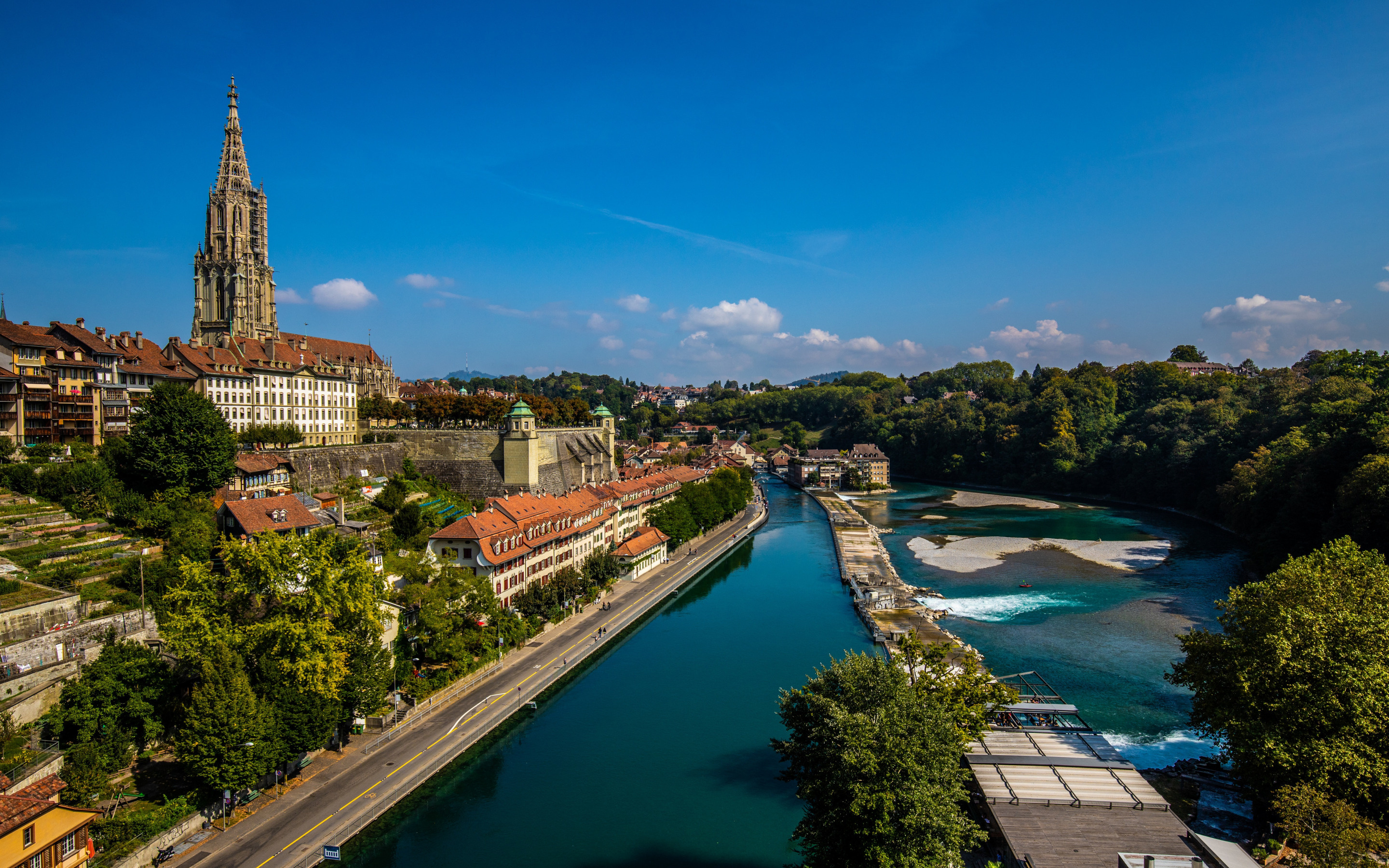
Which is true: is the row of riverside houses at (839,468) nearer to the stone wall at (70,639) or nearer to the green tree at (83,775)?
the stone wall at (70,639)

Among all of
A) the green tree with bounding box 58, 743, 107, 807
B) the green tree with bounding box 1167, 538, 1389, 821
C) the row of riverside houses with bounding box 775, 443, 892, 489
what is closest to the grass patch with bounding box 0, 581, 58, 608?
the green tree with bounding box 58, 743, 107, 807

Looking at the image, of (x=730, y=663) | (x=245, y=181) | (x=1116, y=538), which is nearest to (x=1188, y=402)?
(x=1116, y=538)

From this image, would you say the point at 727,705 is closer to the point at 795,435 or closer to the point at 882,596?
the point at 882,596

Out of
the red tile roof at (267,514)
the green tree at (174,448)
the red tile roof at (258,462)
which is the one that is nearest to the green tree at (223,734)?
the red tile roof at (267,514)

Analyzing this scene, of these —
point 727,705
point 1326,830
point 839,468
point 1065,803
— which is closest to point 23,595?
point 727,705

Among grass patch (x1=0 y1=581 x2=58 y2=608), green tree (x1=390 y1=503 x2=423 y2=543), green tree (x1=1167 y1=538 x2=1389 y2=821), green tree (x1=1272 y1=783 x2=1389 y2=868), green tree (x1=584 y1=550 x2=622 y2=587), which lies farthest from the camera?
green tree (x1=584 y1=550 x2=622 y2=587)

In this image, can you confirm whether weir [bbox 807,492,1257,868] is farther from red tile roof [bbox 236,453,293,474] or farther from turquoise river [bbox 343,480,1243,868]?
red tile roof [bbox 236,453,293,474]
